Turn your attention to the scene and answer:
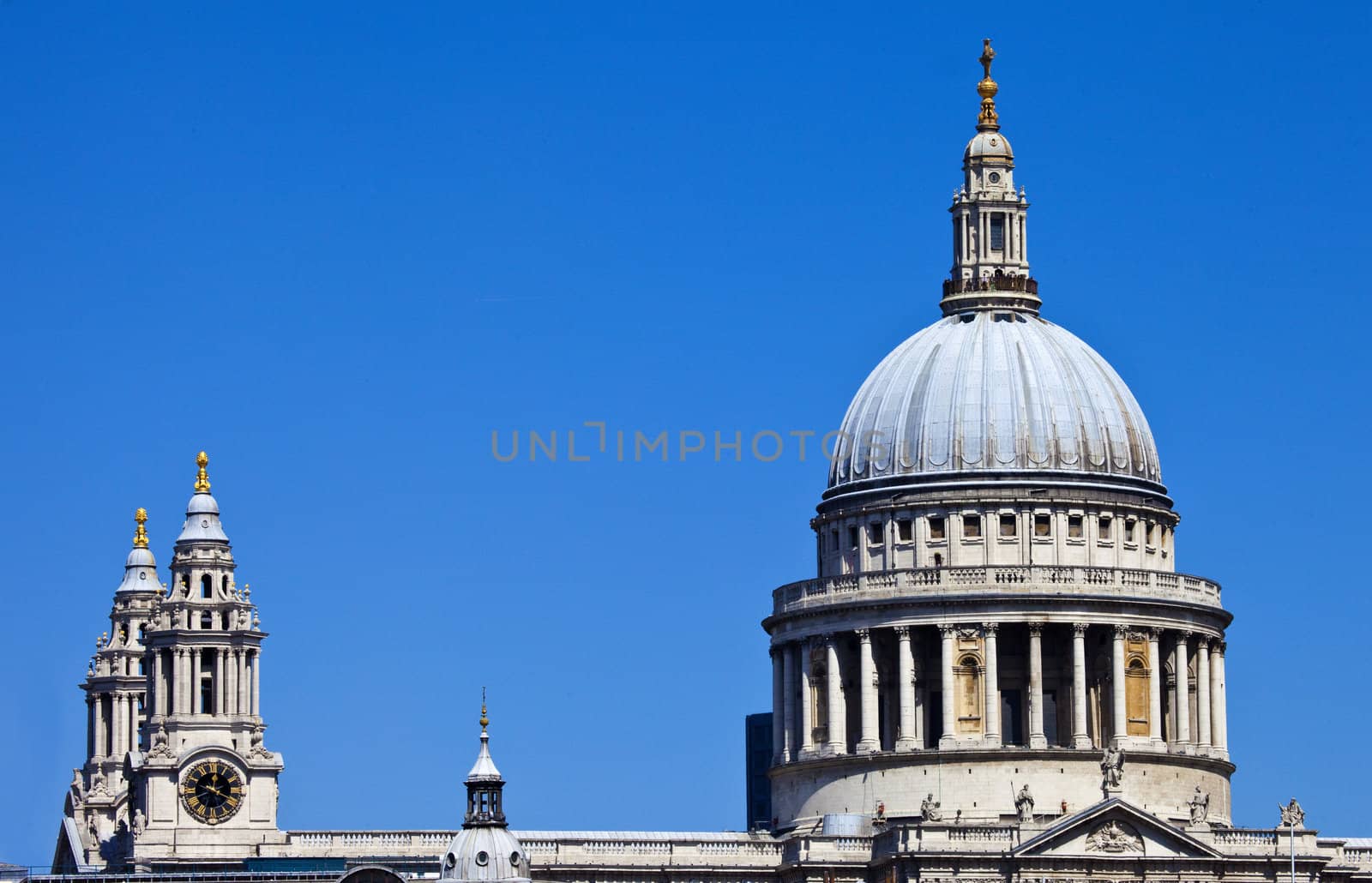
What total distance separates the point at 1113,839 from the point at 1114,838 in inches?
3.2

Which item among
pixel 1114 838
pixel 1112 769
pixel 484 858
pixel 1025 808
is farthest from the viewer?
pixel 1025 808

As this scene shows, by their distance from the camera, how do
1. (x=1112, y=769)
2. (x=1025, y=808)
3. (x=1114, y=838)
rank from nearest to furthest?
(x=1114, y=838)
(x=1112, y=769)
(x=1025, y=808)

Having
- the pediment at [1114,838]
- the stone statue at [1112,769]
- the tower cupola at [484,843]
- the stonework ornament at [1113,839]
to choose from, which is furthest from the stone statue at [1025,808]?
the tower cupola at [484,843]

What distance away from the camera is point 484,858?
192250 mm

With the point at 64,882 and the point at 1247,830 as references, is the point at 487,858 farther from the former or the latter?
the point at 1247,830

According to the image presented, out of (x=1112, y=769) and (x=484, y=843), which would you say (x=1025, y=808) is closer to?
(x=1112, y=769)

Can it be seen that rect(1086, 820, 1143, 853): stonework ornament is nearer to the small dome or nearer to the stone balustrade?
the stone balustrade

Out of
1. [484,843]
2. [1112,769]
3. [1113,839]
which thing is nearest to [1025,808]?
[1112,769]

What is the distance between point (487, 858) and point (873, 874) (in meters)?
17.7

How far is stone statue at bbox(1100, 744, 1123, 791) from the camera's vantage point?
196250 millimetres

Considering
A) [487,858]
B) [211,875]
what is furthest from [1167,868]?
[211,875]

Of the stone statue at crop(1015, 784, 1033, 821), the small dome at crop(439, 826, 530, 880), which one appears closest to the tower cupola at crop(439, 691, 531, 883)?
the small dome at crop(439, 826, 530, 880)

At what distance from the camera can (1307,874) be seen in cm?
19825

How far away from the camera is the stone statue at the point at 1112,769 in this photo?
196 metres
